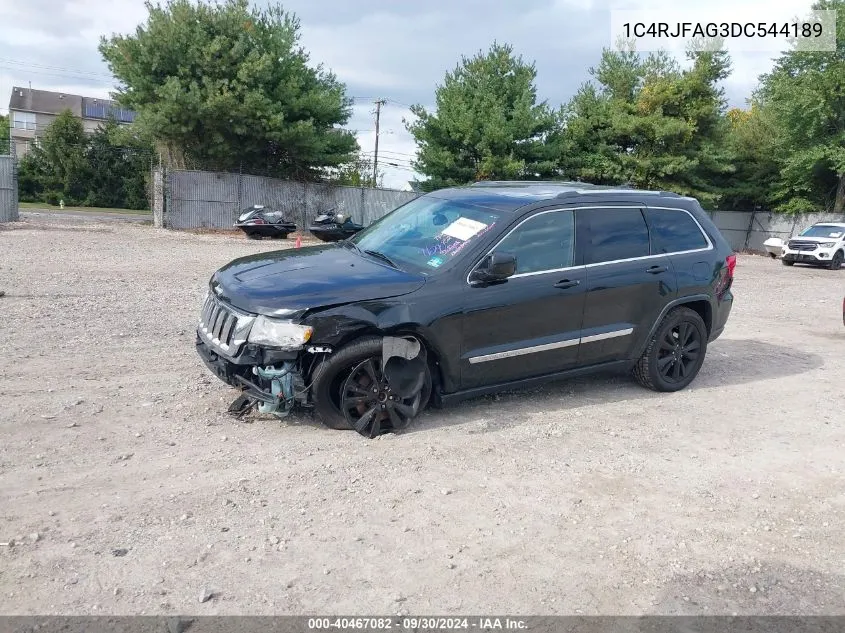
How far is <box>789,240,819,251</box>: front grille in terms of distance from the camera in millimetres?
23016

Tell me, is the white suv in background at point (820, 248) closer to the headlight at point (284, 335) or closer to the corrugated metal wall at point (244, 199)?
the corrugated metal wall at point (244, 199)

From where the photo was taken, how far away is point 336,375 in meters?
4.73

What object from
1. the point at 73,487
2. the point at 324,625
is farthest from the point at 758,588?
the point at 73,487

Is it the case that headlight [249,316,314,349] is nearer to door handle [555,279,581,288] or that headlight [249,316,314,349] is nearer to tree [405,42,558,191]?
door handle [555,279,581,288]

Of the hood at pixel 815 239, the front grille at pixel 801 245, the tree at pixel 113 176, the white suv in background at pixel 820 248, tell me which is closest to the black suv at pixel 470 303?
the white suv in background at pixel 820 248

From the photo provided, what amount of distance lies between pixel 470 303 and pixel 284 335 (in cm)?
138

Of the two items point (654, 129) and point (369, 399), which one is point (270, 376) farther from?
point (654, 129)

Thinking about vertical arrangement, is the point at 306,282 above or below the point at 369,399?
above

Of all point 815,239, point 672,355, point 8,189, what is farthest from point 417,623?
point 8,189

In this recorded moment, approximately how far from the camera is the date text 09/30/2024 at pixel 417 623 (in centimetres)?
288

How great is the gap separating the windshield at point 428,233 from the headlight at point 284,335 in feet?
3.49

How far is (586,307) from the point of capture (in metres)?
5.64

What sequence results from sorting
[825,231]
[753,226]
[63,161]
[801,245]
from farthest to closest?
[63,161], [753,226], [825,231], [801,245]

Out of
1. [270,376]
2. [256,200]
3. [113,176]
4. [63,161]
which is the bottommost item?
[270,376]
